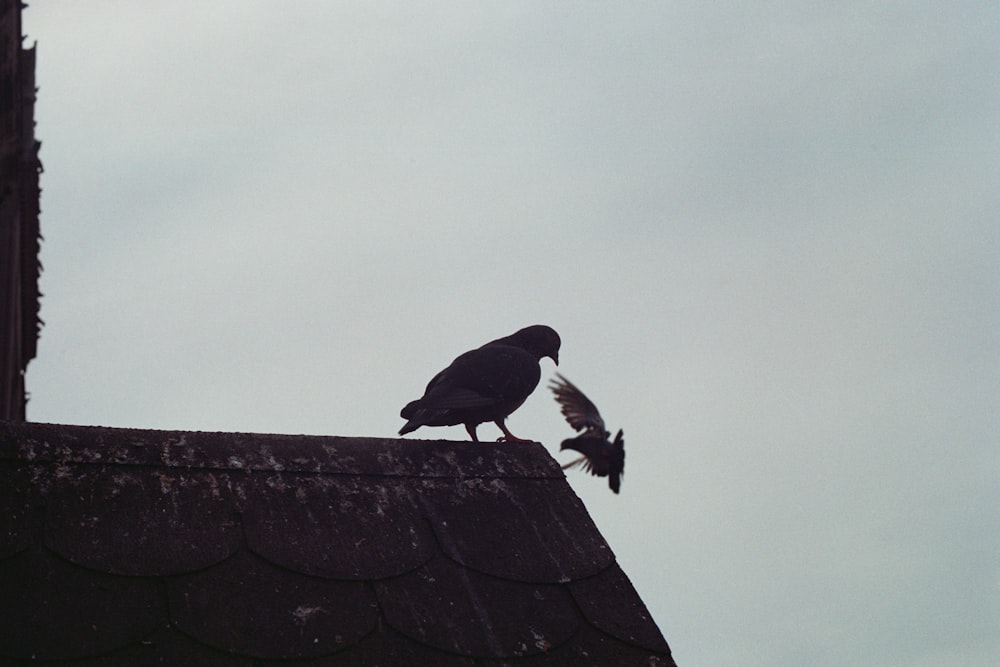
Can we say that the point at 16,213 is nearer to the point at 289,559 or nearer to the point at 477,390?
the point at 477,390

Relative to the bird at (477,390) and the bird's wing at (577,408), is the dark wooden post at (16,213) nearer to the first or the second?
the bird at (477,390)

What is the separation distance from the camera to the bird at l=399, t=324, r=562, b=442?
14.7 ft

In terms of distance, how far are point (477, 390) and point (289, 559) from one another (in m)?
2.08

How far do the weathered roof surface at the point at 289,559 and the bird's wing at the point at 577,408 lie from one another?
654mm

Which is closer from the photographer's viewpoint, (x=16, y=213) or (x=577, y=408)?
(x=577, y=408)

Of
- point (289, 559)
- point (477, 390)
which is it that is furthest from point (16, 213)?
point (289, 559)

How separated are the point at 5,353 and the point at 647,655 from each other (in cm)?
1176

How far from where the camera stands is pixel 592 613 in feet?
8.63

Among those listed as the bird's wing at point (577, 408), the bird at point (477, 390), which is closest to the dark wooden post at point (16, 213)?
the bird at point (477, 390)

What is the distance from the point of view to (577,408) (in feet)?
12.4

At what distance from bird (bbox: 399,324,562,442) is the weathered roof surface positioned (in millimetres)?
1434

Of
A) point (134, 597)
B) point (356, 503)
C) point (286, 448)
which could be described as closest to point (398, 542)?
point (356, 503)

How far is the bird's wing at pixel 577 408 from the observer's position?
367cm

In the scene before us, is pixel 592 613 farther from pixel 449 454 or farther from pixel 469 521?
pixel 449 454
